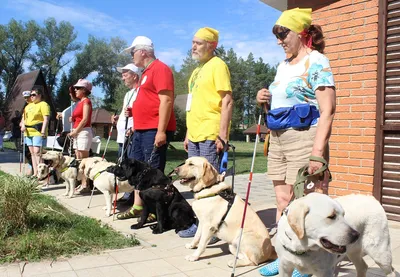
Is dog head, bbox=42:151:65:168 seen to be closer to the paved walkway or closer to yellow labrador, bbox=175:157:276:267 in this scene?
the paved walkway

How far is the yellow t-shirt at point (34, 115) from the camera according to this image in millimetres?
8461

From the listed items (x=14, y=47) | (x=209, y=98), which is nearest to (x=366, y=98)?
(x=209, y=98)

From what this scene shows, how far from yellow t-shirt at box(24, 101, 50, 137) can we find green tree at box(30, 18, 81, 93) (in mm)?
49220

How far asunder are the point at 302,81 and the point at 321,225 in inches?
49.5

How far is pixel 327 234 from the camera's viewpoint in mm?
2398

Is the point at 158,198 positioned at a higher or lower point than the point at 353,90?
lower

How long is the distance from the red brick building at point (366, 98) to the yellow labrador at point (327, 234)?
2767 mm

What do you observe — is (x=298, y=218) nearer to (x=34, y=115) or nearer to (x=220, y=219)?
(x=220, y=219)

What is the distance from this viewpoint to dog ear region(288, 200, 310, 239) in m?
2.44

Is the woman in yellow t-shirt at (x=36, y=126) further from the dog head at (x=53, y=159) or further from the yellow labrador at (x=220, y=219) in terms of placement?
the yellow labrador at (x=220, y=219)

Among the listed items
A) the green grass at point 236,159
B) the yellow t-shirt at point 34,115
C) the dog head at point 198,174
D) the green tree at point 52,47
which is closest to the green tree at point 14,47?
the green tree at point 52,47

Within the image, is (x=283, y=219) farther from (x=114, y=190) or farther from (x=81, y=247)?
(x=114, y=190)

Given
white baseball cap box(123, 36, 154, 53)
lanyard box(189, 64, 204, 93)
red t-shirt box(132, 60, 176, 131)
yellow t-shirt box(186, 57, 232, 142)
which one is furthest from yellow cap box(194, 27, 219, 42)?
white baseball cap box(123, 36, 154, 53)

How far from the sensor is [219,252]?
421 centimetres
